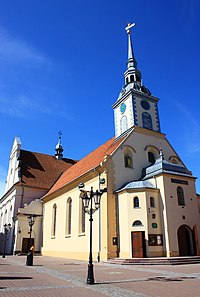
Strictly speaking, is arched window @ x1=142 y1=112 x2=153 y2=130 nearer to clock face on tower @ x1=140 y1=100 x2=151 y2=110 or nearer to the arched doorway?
clock face on tower @ x1=140 y1=100 x2=151 y2=110

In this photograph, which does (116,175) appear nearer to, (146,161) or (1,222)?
(146,161)

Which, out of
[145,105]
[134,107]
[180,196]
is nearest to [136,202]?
[180,196]

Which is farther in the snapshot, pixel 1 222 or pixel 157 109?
pixel 1 222

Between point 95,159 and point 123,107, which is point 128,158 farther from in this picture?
point 123,107

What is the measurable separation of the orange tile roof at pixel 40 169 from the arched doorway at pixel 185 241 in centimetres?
2302

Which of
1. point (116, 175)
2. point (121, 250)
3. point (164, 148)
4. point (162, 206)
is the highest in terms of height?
point (164, 148)

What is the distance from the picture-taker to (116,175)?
2427 centimetres

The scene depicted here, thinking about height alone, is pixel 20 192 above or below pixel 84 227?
above

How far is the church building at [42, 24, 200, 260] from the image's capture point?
69.7ft

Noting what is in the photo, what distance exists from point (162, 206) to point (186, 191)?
124 inches

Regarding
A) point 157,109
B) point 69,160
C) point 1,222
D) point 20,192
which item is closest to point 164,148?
point 157,109

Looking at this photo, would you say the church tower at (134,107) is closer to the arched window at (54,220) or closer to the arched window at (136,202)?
the arched window at (136,202)

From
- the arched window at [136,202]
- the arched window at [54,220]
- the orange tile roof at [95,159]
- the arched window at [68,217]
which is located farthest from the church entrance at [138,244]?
the arched window at [54,220]

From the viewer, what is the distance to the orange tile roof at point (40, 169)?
39.4 m
